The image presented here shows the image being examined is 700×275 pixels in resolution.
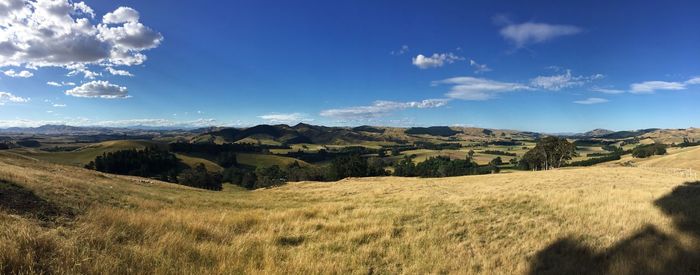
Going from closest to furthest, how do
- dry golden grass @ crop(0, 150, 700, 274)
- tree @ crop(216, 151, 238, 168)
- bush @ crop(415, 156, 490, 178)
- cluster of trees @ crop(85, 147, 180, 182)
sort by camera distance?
dry golden grass @ crop(0, 150, 700, 274), bush @ crop(415, 156, 490, 178), cluster of trees @ crop(85, 147, 180, 182), tree @ crop(216, 151, 238, 168)

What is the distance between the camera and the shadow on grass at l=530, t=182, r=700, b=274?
7230mm

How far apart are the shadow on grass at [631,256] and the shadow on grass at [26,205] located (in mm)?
11619

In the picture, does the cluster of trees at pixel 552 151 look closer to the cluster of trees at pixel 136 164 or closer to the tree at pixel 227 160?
the cluster of trees at pixel 136 164

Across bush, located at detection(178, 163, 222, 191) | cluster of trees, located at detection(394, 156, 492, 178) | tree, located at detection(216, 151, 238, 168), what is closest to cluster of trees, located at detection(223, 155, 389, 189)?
cluster of trees, located at detection(394, 156, 492, 178)

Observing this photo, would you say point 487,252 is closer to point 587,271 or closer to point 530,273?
point 530,273

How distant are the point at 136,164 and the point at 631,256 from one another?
157 meters

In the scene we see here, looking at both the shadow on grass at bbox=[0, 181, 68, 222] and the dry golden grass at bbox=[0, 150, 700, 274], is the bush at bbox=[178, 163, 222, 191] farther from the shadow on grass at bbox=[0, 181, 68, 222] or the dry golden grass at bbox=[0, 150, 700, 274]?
the dry golden grass at bbox=[0, 150, 700, 274]

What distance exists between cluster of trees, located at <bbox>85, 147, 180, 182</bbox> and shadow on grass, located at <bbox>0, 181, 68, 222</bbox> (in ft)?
411

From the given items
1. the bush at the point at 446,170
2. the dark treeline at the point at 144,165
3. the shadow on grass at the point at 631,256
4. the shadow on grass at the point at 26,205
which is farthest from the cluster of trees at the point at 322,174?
the shadow on grass at the point at 631,256

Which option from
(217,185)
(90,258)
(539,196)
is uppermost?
(90,258)

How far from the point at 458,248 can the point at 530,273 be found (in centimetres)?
199

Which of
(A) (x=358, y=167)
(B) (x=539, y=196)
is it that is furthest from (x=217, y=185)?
(B) (x=539, y=196)

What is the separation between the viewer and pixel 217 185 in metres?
118

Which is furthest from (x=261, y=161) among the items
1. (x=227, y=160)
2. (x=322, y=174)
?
(x=322, y=174)
